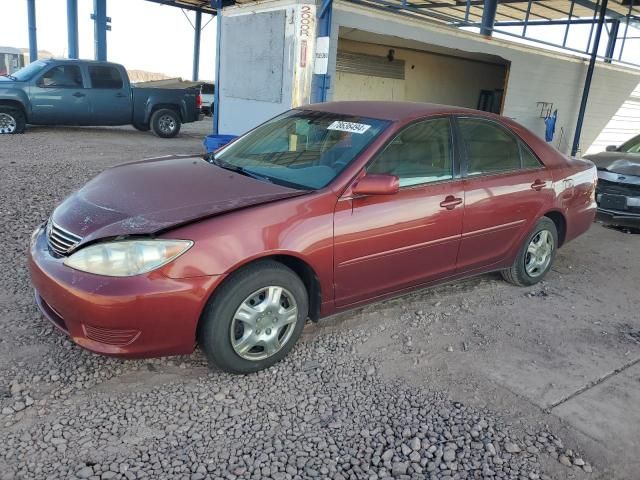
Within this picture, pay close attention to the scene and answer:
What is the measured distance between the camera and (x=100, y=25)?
1886cm

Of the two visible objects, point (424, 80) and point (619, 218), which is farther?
point (424, 80)

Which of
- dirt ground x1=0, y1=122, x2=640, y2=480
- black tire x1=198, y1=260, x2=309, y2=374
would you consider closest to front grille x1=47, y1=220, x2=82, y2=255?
dirt ground x1=0, y1=122, x2=640, y2=480

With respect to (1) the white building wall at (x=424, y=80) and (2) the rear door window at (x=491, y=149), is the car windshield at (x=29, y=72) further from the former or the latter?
(2) the rear door window at (x=491, y=149)

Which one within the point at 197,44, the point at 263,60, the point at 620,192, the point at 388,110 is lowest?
the point at 620,192

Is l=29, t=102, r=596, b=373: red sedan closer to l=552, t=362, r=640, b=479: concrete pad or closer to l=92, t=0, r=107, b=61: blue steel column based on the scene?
l=552, t=362, r=640, b=479: concrete pad

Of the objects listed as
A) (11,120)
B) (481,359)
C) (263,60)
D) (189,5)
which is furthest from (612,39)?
(189,5)

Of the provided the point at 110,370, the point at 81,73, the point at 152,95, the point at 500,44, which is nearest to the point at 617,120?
Result: the point at 500,44

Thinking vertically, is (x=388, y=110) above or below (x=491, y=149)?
above

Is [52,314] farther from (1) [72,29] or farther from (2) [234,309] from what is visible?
(1) [72,29]

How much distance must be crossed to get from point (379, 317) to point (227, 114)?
305 inches

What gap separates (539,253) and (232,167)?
2.89 meters

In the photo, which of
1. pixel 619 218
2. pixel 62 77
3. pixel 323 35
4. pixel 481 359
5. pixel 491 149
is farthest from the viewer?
pixel 62 77

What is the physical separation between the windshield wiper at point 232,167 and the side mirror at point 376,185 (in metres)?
0.60

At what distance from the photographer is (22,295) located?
3990mm
